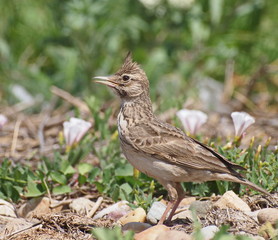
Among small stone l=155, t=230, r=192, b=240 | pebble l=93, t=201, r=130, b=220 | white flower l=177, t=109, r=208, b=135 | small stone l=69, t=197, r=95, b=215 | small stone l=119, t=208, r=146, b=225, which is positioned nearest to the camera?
small stone l=155, t=230, r=192, b=240

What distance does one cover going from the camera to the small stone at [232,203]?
5.16m

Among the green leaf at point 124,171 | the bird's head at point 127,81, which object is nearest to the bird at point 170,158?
the bird's head at point 127,81

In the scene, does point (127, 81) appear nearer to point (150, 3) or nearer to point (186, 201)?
point (186, 201)

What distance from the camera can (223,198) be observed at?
17.2 ft

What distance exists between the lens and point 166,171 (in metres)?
5.34

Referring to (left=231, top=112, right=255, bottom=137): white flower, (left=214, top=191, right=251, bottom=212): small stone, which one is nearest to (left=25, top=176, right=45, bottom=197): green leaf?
(left=214, top=191, right=251, bottom=212): small stone

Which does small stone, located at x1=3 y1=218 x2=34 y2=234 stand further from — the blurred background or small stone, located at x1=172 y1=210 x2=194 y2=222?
the blurred background

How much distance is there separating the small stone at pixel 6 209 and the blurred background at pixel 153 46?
307 cm

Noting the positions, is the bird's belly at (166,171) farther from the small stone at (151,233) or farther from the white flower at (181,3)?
the white flower at (181,3)

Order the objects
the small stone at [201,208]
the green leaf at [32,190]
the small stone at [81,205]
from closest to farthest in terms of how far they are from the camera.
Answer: the small stone at [201,208] < the small stone at [81,205] < the green leaf at [32,190]

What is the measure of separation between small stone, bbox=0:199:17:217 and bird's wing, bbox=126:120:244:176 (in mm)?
1236

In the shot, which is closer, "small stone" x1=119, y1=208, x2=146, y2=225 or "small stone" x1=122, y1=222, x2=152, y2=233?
"small stone" x1=122, y1=222, x2=152, y2=233

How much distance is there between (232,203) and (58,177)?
1.73 m

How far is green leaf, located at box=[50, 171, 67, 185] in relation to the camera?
5.95m
